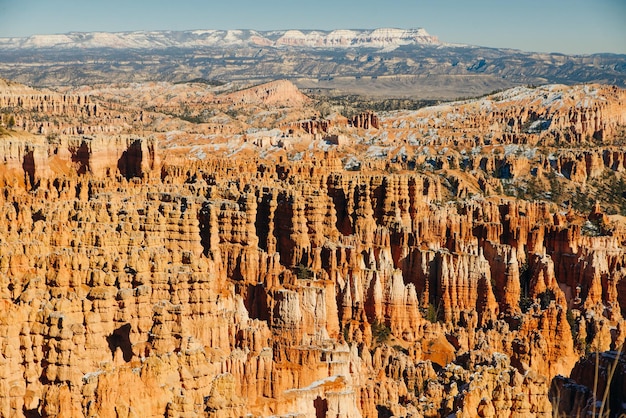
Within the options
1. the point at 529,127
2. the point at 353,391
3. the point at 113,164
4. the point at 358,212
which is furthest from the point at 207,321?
the point at 529,127

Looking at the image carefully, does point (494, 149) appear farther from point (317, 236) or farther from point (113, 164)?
point (317, 236)

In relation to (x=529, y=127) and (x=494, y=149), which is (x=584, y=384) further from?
(x=529, y=127)

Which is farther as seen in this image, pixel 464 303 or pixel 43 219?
pixel 464 303

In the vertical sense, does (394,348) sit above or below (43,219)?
below

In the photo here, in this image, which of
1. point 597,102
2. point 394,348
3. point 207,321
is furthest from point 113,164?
point 597,102

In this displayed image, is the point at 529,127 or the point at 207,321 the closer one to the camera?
the point at 207,321

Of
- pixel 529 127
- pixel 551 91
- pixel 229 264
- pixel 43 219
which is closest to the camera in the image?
pixel 43 219

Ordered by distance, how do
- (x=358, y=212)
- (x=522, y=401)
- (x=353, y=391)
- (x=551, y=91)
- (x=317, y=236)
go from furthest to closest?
(x=551, y=91), (x=358, y=212), (x=317, y=236), (x=353, y=391), (x=522, y=401)
